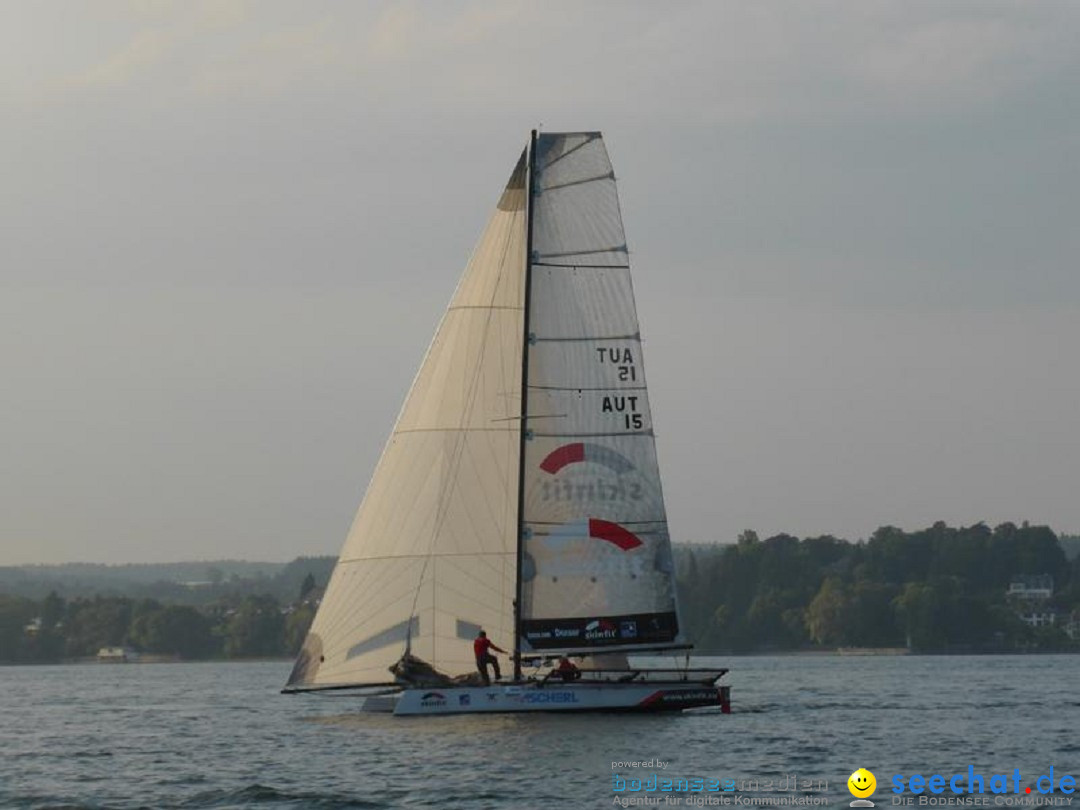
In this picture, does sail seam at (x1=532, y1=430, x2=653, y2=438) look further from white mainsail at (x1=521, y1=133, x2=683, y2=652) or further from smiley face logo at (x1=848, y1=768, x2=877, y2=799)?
smiley face logo at (x1=848, y1=768, x2=877, y2=799)

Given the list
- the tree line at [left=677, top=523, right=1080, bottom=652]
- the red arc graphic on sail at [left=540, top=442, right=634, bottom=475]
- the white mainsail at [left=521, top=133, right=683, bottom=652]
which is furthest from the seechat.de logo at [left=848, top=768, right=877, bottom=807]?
the tree line at [left=677, top=523, right=1080, bottom=652]

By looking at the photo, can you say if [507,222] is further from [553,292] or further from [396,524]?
[396,524]

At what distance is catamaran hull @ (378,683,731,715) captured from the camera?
40312mm

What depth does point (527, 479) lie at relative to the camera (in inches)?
1662

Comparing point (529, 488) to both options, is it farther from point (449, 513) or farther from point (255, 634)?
point (255, 634)

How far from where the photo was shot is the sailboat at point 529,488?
42.2 meters

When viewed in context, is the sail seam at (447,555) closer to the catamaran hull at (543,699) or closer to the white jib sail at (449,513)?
the white jib sail at (449,513)

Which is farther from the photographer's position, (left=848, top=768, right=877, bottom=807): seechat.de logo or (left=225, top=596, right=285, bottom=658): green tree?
(left=225, top=596, right=285, bottom=658): green tree

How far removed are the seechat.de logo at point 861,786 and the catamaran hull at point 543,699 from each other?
23.3 ft

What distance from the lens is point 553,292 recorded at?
4216cm

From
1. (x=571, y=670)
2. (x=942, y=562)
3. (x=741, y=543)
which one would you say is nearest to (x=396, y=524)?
(x=571, y=670)

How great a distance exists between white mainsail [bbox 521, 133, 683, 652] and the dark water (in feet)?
9.13

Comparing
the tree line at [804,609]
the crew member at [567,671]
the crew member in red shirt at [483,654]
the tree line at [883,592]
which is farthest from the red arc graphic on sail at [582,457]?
the tree line at [883,592]

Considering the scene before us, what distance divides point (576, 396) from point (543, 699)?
5.85 m
